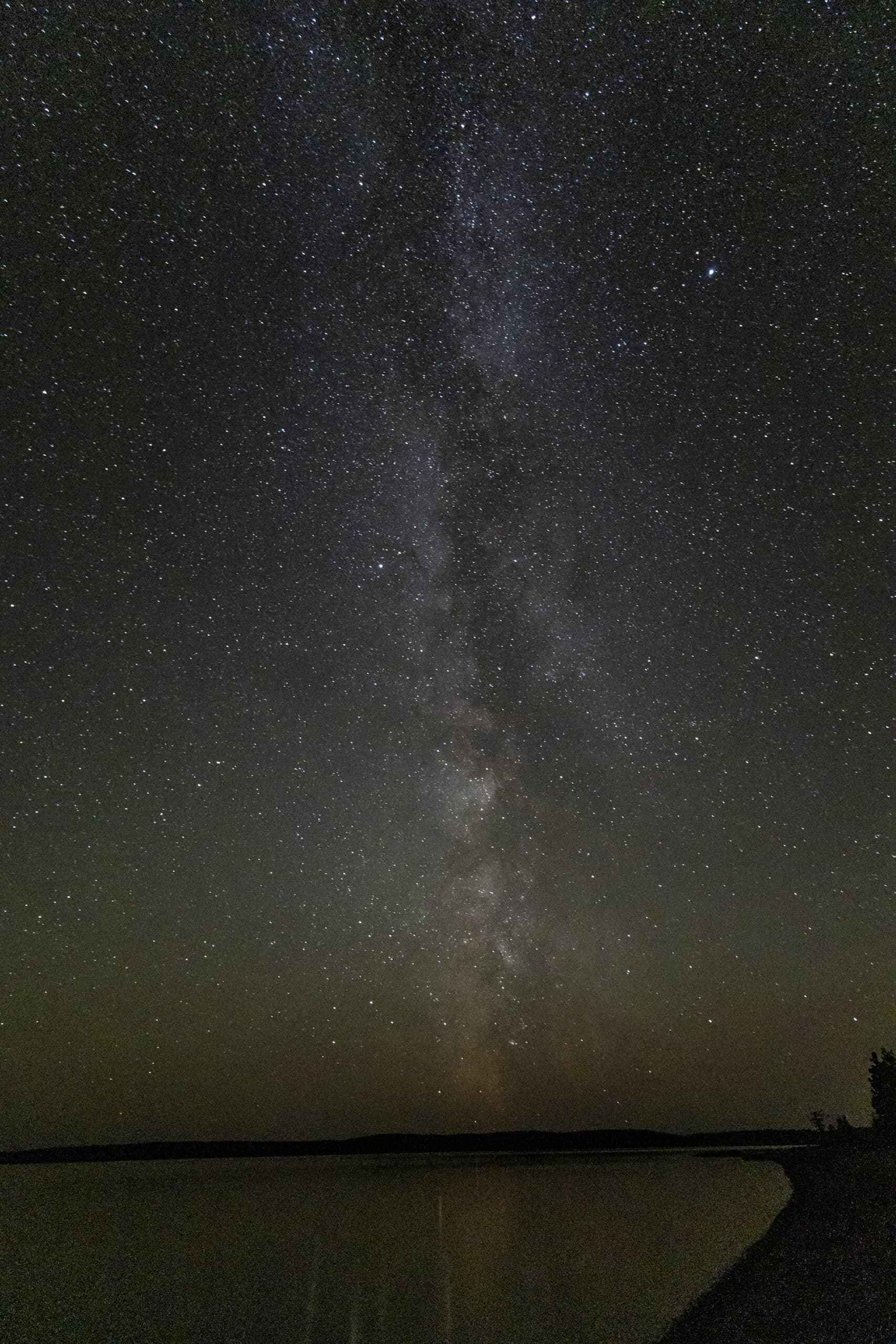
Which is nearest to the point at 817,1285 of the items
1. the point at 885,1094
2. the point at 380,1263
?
the point at 380,1263

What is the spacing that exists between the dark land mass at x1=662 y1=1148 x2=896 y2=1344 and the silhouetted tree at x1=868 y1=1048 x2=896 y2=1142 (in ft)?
29.9

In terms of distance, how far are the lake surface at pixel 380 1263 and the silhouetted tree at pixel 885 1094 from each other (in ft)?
15.6

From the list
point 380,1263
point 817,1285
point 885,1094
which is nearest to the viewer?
point 817,1285

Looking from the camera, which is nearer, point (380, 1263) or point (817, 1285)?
point (817, 1285)

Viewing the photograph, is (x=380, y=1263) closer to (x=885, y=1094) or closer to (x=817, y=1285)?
(x=817, y=1285)

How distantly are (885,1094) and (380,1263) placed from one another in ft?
60.2

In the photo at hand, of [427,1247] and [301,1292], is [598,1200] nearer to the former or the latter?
[427,1247]

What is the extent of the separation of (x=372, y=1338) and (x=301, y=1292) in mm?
4955

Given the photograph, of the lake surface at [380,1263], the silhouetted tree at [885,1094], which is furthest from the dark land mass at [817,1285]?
the silhouetted tree at [885,1094]

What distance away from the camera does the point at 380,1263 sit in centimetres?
2161

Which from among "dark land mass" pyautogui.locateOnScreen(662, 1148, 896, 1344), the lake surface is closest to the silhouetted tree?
the lake surface

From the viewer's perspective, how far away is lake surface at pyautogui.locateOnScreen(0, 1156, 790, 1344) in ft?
47.8

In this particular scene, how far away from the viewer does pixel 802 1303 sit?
462 inches

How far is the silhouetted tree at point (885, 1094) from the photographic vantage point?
29531 millimetres
